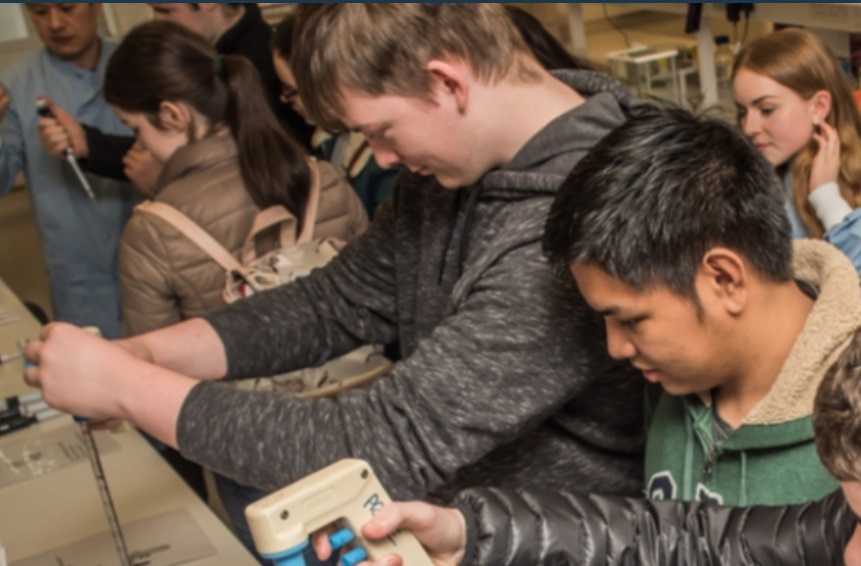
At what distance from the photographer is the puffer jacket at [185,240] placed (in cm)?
186

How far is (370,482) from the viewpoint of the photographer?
886 millimetres

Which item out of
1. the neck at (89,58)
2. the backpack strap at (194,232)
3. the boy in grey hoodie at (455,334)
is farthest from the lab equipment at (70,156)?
the boy in grey hoodie at (455,334)

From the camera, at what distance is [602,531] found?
3.53 ft

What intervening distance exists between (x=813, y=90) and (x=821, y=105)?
0.11 feet

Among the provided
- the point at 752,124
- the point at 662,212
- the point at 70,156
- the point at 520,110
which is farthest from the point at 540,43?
the point at 70,156

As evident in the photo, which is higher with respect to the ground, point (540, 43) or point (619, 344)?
point (540, 43)

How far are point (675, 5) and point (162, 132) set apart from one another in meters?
1.43

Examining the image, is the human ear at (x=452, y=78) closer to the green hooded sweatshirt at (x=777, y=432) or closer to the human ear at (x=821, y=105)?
the green hooded sweatshirt at (x=777, y=432)

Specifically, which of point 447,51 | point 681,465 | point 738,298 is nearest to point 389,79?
point 447,51

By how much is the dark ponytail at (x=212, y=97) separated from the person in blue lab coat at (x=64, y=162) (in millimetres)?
768

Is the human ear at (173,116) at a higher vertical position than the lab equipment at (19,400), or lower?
higher

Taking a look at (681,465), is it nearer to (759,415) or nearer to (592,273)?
(759,415)

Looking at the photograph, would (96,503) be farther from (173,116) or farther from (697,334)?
(697,334)

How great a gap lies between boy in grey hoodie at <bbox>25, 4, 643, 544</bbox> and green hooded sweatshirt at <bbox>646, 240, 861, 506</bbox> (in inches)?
3.0
